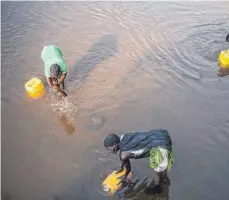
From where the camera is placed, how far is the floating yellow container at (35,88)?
6969 millimetres

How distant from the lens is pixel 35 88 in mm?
6996

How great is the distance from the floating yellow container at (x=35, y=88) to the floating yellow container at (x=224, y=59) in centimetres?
432

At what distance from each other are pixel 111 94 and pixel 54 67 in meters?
1.59

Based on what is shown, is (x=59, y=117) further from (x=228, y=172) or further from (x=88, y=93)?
(x=228, y=172)

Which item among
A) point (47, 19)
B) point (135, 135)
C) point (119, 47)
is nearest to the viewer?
point (135, 135)

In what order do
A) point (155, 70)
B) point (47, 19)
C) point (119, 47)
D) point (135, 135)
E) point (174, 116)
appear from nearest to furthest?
point (135, 135), point (174, 116), point (155, 70), point (119, 47), point (47, 19)

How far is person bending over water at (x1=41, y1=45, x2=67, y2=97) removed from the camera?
20.2 feet

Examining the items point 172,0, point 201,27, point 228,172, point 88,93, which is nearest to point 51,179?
point 88,93

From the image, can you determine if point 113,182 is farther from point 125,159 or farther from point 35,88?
point 35,88

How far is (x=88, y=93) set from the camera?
7.21 m

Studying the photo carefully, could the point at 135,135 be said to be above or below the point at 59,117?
above

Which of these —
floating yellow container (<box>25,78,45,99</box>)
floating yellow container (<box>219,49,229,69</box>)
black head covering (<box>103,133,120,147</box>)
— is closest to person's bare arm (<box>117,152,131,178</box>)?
black head covering (<box>103,133,120,147</box>)

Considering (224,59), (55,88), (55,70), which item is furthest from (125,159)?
(224,59)

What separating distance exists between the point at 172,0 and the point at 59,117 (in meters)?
6.40
